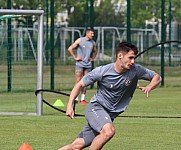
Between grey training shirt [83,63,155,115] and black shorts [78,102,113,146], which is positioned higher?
grey training shirt [83,63,155,115]

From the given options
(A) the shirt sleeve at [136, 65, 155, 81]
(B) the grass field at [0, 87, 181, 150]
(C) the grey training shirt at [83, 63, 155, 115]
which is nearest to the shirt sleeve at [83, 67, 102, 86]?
(C) the grey training shirt at [83, 63, 155, 115]

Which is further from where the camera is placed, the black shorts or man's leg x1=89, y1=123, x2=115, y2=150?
the black shorts

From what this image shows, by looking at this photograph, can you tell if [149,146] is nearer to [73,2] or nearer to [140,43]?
[73,2]

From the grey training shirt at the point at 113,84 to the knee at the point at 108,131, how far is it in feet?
1.47

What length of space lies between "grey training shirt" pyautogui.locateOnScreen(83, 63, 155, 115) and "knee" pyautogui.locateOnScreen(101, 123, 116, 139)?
17.7 inches

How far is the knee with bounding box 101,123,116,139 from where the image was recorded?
29.5 feet

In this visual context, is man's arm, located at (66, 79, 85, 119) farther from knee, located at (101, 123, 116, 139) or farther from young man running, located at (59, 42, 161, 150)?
knee, located at (101, 123, 116, 139)

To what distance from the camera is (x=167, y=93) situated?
24.2 meters

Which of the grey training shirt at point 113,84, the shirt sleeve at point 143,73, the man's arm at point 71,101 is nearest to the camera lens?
the man's arm at point 71,101

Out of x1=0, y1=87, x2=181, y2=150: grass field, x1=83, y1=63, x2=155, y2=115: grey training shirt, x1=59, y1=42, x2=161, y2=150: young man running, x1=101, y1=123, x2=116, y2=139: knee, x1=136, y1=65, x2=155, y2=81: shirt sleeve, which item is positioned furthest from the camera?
x1=0, y1=87, x2=181, y2=150: grass field

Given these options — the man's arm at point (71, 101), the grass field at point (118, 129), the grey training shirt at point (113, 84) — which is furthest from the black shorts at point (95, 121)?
the grass field at point (118, 129)

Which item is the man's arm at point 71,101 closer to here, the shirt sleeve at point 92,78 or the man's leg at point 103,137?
the shirt sleeve at point 92,78

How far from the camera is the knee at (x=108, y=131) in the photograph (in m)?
9.00

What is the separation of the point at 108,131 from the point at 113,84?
682 millimetres
